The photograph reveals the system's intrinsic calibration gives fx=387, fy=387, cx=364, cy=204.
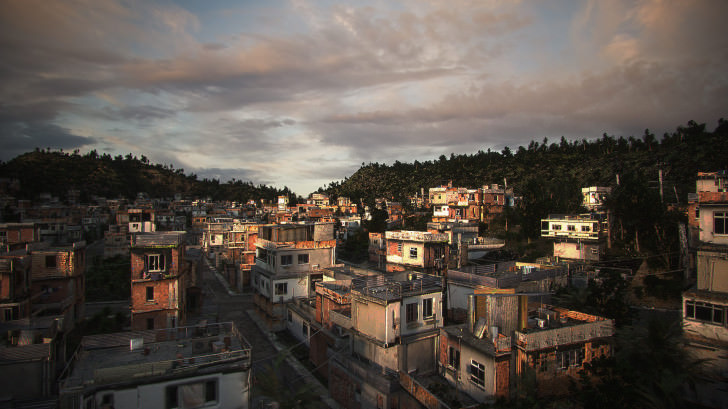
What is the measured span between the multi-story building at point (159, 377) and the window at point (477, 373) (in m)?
7.00

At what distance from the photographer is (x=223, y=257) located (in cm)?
4741

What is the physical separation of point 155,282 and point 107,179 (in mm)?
107574

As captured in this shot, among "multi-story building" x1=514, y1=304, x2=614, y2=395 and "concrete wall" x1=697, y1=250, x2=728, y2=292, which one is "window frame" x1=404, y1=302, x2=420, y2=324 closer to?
"multi-story building" x1=514, y1=304, x2=614, y2=395

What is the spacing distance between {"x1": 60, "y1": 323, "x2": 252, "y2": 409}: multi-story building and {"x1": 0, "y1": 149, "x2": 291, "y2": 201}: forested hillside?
96.7 metres

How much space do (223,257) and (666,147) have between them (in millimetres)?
83545

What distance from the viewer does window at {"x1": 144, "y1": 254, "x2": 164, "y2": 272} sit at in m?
20.1

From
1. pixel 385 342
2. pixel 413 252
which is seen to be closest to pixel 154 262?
pixel 385 342

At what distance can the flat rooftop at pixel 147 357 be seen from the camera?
371 inches

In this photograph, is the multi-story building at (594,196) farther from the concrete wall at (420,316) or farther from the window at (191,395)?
the window at (191,395)

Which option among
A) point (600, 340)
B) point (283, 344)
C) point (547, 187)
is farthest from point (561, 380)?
point (547, 187)

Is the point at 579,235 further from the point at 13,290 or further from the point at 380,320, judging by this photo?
the point at 13,290

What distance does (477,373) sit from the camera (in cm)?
1244

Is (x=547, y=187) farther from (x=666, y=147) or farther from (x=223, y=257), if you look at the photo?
(x=223, y=257)

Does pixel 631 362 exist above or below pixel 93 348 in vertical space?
below
